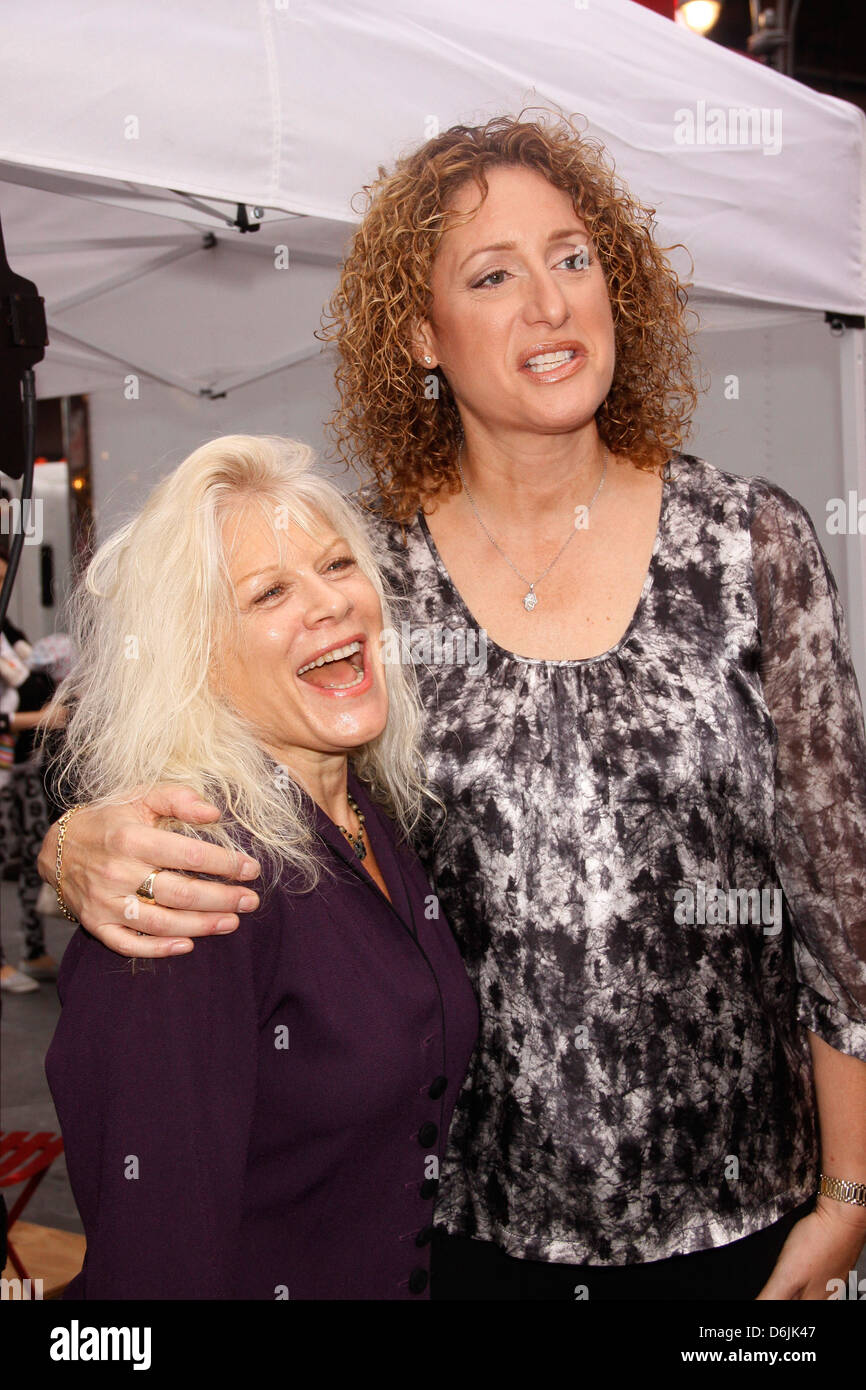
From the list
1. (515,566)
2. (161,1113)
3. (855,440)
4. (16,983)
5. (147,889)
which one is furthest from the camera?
(16,983)

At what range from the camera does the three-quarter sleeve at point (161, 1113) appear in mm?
1213

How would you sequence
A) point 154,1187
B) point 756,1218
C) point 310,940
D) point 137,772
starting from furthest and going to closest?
point 756,1218 → point 137,772 → point 310,940 → point 154,1187

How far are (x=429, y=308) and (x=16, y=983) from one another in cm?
523

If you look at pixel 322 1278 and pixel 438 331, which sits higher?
pixel 438 331

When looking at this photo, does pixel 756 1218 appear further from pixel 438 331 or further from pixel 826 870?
pixel 438 331

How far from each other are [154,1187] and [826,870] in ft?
3.06

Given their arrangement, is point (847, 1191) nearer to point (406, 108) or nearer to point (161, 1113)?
point (161, 1113)

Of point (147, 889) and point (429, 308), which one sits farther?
point (429, 308)

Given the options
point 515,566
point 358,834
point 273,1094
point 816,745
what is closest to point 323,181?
point 515,566

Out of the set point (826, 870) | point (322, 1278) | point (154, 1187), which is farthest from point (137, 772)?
point (826, 870)

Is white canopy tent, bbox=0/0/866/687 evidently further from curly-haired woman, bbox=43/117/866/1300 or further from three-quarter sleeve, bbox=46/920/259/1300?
three-quarter sleeve, bbox=46/920/259/1300

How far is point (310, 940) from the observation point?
4.54 feet

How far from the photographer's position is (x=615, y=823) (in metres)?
1.55

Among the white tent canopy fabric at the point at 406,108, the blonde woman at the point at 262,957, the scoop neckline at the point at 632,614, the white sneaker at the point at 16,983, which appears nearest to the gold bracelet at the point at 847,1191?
the blonde woman at the point at 262,957
